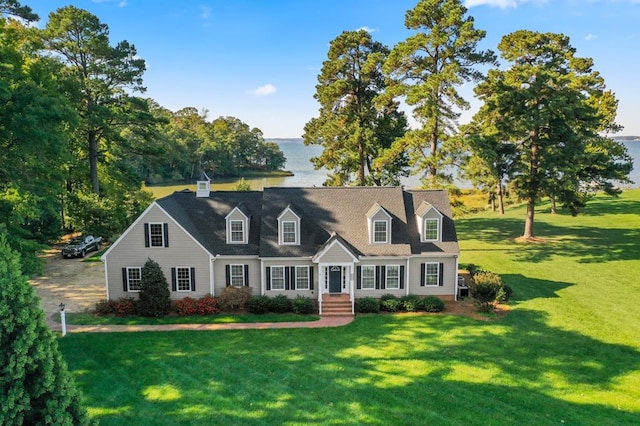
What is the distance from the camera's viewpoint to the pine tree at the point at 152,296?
783 inches

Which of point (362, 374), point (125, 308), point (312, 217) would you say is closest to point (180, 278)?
point (125, 308)

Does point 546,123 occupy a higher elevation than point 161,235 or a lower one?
higher

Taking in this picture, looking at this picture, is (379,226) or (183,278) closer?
(183,278)

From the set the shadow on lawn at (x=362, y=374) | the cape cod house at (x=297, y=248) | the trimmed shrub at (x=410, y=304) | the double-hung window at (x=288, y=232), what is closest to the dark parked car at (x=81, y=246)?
the cape cod house at (x=297, y=248)

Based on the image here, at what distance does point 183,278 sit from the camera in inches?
843

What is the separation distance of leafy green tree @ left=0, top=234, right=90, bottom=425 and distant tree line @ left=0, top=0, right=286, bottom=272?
12599mm

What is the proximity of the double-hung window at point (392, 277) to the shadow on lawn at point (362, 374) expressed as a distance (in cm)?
343

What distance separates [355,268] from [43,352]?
15858 mm

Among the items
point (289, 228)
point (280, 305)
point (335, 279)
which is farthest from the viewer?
point (289, 228)

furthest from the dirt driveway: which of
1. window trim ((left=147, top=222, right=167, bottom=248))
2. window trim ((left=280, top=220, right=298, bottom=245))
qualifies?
window trim ((left=280, top=220, right=298, bottom=245))

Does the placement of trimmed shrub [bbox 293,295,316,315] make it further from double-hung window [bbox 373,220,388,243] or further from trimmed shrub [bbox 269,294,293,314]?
double-hung window [bbox 373,220,388,243]

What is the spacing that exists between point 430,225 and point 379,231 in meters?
2.86

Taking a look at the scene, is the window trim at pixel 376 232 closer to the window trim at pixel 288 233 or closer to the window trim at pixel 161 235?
the window trim at pixel 288 233

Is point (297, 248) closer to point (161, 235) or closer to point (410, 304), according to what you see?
point (410, 304)
